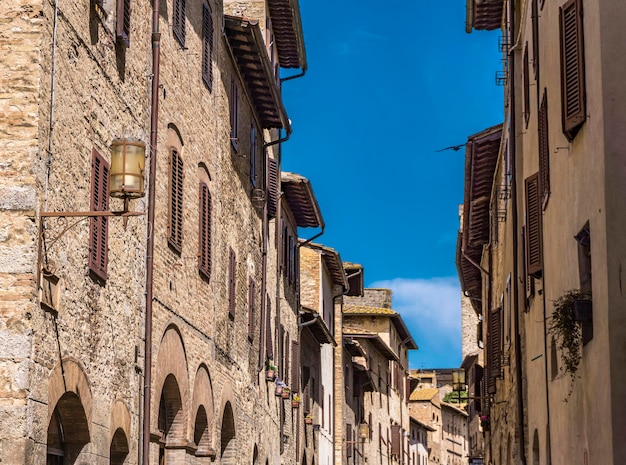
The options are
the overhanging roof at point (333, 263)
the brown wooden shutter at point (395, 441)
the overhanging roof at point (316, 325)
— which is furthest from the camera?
the brown wooden shutter at point (395, 441)

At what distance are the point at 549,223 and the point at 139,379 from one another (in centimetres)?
558

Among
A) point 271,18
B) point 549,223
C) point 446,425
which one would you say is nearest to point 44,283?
point 549,223

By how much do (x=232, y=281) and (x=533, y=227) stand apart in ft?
21.4

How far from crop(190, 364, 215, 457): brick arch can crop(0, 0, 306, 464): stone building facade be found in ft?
0.16

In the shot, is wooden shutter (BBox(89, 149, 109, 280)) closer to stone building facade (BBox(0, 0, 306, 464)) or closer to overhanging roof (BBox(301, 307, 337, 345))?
stone building facade (BBox(0, 0, 306, 464))

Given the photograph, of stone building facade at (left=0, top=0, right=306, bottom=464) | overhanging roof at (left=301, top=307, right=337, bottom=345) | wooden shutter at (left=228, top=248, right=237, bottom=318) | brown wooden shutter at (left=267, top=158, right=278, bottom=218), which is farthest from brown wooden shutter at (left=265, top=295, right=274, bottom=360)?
overhanging roof at (left=301, top=307, right=337, bottom=345)

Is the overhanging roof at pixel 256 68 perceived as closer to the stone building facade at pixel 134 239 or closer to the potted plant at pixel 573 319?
the stone building facade at pixel 134 239

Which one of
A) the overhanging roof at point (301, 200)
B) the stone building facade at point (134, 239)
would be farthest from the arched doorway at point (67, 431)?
the overhanging roof at point (301, 200)

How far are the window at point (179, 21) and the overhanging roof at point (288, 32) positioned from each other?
9.49 meters

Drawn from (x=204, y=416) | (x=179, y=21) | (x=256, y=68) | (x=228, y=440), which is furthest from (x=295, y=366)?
(x=179, y=21)

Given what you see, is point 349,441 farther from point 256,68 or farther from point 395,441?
point 256,68

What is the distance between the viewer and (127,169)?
35.3ft

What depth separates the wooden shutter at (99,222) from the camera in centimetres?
1250

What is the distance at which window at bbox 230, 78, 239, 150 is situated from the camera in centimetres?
2169
